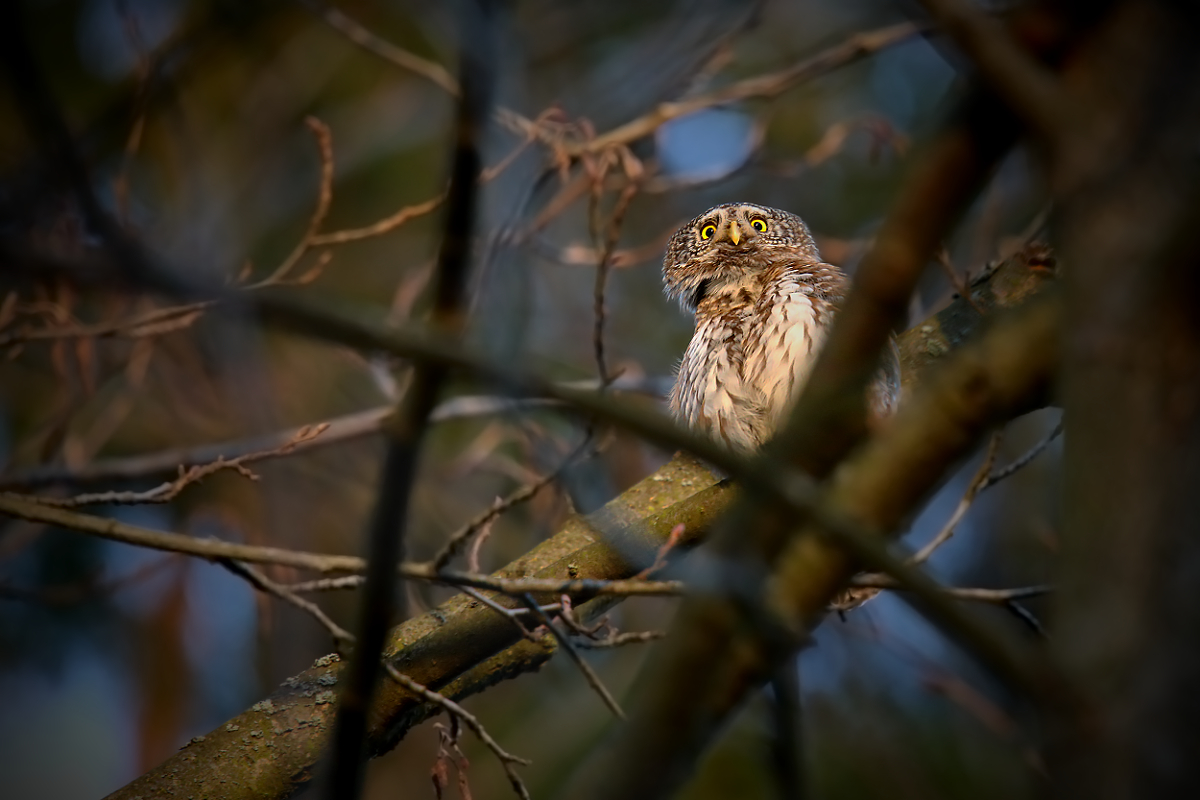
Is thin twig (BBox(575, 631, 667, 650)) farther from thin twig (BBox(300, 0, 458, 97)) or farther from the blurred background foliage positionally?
thin twig (BBox(300, 0, 458, 97))

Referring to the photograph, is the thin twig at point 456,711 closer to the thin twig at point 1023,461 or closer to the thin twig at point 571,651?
the thin twig at point 571,651

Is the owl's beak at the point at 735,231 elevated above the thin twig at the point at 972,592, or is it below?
above

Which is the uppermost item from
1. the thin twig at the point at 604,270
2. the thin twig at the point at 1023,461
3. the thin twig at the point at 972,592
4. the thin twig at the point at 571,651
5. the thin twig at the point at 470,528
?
the thin twig at the point at 604,270

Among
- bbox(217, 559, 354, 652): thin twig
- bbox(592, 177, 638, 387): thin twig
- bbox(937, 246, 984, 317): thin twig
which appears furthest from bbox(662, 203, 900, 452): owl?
bbox(217, 559, 354, 652): thin twig

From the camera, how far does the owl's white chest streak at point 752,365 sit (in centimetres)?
441

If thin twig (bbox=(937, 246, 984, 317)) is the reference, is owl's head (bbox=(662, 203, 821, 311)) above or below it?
above

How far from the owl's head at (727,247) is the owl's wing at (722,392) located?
2.58 feet

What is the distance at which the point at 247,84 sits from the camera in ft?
36.6

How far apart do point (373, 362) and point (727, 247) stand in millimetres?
2067

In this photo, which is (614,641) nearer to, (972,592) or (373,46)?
(972,592)

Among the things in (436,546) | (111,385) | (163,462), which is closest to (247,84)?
(111,385)

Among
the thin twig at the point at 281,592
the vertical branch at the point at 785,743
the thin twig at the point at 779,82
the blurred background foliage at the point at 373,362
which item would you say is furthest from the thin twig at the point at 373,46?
the vertical branch at the point at 785,743

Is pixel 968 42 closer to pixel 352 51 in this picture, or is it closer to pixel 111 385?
pixel 111 385

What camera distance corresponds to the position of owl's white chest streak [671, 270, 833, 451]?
4.41 m
